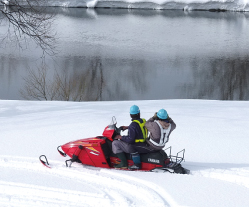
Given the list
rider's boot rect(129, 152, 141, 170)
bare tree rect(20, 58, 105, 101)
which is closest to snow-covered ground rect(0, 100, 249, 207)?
rider's boot rect(129, 152, 141, 170)

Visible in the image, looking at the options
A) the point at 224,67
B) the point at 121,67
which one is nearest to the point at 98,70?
the point at 121,67

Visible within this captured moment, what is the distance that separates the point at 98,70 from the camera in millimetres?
17672

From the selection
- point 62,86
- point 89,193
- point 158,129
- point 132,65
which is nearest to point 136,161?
point 158,129

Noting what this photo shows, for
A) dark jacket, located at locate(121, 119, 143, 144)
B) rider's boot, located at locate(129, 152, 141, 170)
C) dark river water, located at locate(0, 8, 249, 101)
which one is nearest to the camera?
dark jacket, located at locate(121, 119, 143, 144)

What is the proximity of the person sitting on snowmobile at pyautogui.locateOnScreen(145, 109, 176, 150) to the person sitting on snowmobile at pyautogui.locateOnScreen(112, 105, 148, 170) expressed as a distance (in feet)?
0.41

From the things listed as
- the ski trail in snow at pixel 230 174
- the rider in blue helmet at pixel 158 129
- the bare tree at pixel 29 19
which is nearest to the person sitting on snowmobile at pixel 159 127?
the rider in blue helmet at pixel 158 129

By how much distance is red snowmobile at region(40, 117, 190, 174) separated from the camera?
511 cm

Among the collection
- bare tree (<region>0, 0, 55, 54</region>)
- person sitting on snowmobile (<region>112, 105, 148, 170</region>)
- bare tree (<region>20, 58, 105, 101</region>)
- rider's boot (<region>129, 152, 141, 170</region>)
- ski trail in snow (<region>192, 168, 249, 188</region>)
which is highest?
bare tree (<region>0, 0, 55, 54</region>)

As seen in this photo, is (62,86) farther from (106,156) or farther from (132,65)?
(106,156)

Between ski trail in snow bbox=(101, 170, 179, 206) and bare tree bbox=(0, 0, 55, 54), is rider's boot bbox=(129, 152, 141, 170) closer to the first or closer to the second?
ski trail in snow bbox=(101, 170, 179, 206)

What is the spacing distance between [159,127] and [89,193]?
4.21 feet

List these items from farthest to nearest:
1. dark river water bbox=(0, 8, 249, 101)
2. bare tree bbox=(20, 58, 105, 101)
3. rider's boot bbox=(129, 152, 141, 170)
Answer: dark river water bbox=(0, 8, 249, 101) < bare tree bbox=(20, 58, 105, 101) < rider's boot bbox=(129, 152, 141, 170)

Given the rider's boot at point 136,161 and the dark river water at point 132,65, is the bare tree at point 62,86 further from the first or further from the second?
the rider's boot at point 136,161

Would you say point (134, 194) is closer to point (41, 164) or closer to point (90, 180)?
point (90, 180)
